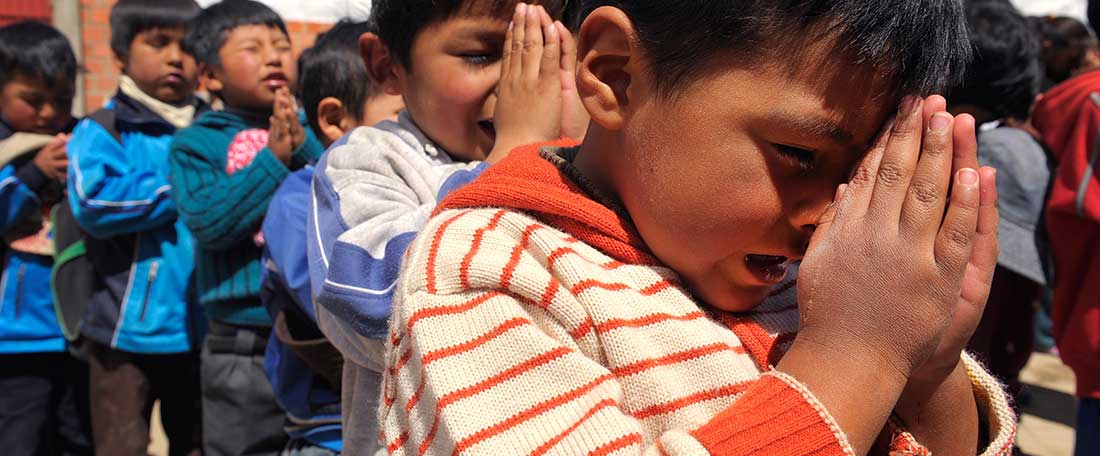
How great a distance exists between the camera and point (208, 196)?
3.22 metres

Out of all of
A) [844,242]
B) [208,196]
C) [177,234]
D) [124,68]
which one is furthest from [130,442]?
[844,242]

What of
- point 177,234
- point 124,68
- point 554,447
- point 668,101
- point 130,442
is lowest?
point 130,442

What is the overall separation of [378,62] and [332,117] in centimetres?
122

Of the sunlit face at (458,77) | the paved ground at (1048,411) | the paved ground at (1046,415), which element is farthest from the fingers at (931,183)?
the paved ground at (1048,411)

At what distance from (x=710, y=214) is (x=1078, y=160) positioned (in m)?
2.66

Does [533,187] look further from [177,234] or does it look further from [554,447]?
[177,234]

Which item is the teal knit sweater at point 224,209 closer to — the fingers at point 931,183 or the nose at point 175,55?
the nose at point 175,55

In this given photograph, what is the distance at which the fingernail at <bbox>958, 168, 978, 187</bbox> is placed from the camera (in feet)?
3.32

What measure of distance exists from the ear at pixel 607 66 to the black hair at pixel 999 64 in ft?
8.61

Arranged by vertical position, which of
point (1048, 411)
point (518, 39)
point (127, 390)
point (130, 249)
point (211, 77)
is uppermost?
point (518, 39)

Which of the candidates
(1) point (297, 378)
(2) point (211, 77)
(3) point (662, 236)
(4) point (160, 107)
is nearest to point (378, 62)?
(1) point (297, 378)

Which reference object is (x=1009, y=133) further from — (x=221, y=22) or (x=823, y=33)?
(x=221, y=22)

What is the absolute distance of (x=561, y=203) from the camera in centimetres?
117

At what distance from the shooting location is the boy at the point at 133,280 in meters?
3.69
